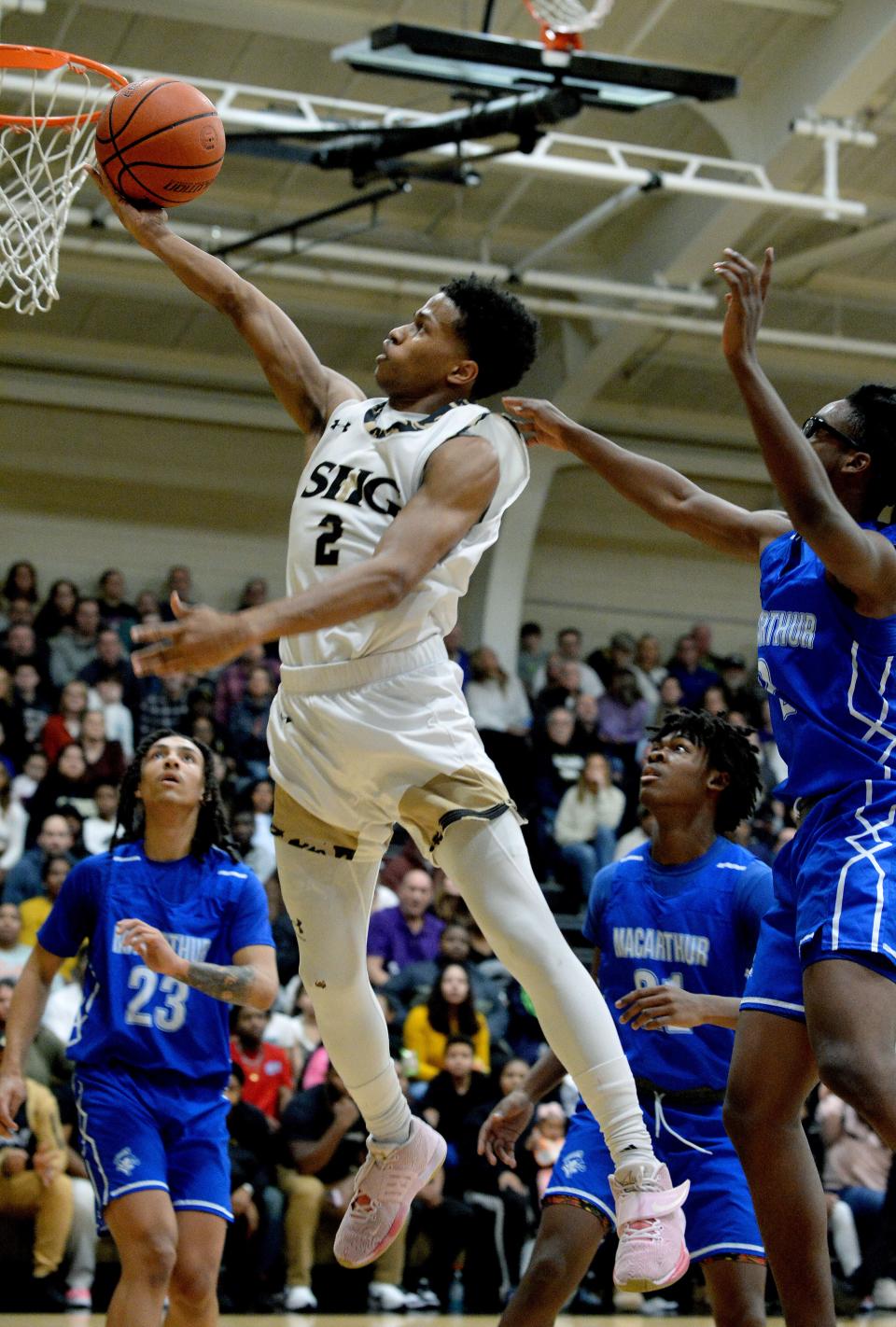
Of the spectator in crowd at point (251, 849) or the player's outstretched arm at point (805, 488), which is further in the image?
the spectator in crowd at point (251, 849)

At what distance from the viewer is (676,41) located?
42.4ft

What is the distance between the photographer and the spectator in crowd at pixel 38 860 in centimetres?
1073

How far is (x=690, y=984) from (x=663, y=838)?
491 mm

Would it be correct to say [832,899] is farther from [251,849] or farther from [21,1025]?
[251,849]

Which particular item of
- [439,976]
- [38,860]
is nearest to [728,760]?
[439,976]

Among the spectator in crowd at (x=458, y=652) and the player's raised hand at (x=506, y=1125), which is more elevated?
the spectator in crowd at (x=458, y=652)

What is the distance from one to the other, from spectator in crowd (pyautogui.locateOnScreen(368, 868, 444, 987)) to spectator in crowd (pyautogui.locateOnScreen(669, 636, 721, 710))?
226 inches

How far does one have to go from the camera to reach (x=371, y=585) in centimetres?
377

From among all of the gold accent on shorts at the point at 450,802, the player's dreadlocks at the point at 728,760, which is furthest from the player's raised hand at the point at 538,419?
the player's dreadlocks at the point at 728,760

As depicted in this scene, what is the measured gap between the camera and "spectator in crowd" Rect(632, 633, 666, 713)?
54.0ft

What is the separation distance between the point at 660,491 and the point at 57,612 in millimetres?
10611

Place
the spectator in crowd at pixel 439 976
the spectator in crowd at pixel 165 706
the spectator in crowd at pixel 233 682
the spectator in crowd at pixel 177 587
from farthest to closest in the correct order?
the spectator in crowd at pixel 177 587
the spectator in crowd at pixel 233 682
the spectator in crowd at pixel 165 706
the spectator in crowd at pixel 439 976

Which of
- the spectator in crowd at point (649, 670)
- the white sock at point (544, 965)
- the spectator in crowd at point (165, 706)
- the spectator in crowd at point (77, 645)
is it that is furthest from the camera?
the spectator in crowd at point (649, 670)

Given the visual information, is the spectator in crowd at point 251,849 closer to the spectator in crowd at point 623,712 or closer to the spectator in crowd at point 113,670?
the spectator in crowd at point 113,670
